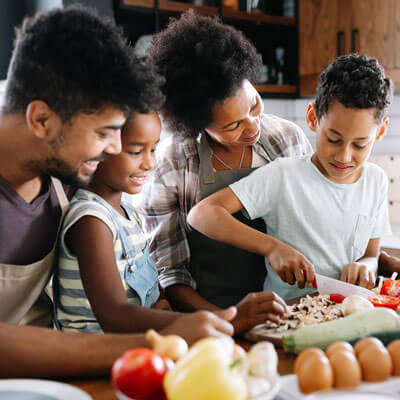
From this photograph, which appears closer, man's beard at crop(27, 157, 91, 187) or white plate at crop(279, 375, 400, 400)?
white plate at crop(279, 375, 400, 400)

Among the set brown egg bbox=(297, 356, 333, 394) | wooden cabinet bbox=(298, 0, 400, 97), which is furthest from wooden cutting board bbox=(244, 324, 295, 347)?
wooden cabinet bbox=(298, 0, 400, 97)

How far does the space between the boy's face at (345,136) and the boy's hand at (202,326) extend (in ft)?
1.88

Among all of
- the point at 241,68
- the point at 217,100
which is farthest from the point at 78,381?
the point at 241,68

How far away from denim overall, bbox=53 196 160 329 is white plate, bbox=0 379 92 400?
362 mm

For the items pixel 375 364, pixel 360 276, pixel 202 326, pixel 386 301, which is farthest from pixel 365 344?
pixel 360 276

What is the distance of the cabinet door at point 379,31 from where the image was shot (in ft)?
7.22

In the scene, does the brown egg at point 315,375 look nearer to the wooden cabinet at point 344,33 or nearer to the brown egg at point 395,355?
the brown egg at point 395,355

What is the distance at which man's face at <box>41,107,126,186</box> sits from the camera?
80 centimetres

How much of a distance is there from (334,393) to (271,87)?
2288 millimetres

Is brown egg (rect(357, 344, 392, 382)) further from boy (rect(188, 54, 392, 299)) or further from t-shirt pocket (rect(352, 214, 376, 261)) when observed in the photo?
t-shirt pocket (rect(352, 214, 376, 261))

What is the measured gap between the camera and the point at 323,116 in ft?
3.73

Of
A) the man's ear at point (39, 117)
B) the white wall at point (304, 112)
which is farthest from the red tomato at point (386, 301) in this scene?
the white wall at point (304, 112)

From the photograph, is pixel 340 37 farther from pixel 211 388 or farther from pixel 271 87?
pixel 211 388

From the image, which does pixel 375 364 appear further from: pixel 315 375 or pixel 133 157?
pixel 133 157
